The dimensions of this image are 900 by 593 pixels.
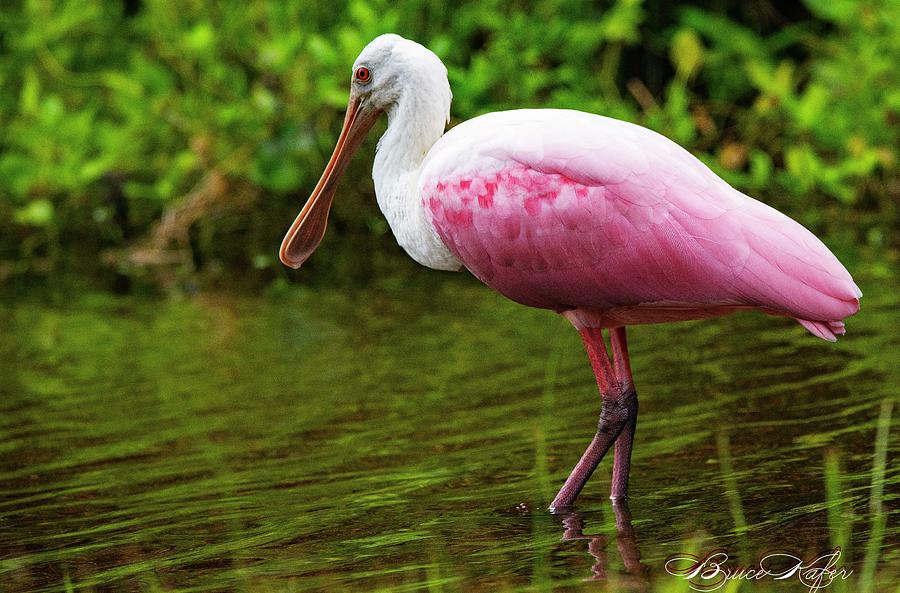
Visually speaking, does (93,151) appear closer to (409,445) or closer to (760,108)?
(760,108)

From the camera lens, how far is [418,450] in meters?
5.99

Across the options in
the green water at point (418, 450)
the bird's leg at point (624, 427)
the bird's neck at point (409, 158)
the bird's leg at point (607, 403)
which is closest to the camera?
the green water at point (418, 450)

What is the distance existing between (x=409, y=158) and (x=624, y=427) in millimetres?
1219

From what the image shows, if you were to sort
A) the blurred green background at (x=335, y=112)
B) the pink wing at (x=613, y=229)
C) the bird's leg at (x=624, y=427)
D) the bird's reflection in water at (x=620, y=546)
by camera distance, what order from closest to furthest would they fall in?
the bird's reflection in water at (x=620, y=546) → the pink wing at (x=613, y=229) → the bird's leg at (x=624, y=427) → the blurred green background at (x=335, y=112)

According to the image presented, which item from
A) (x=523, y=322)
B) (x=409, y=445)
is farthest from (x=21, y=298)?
(x=409, y=445)

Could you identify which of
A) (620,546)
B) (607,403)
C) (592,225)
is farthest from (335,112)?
(620,546)

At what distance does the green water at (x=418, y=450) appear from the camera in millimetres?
4539

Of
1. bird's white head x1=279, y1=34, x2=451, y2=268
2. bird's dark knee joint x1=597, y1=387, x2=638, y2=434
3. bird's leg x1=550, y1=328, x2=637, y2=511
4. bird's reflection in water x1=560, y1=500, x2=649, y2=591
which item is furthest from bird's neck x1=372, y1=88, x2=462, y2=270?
bird's reflection in water x1=560, y1=500, x2=649, y2=591
